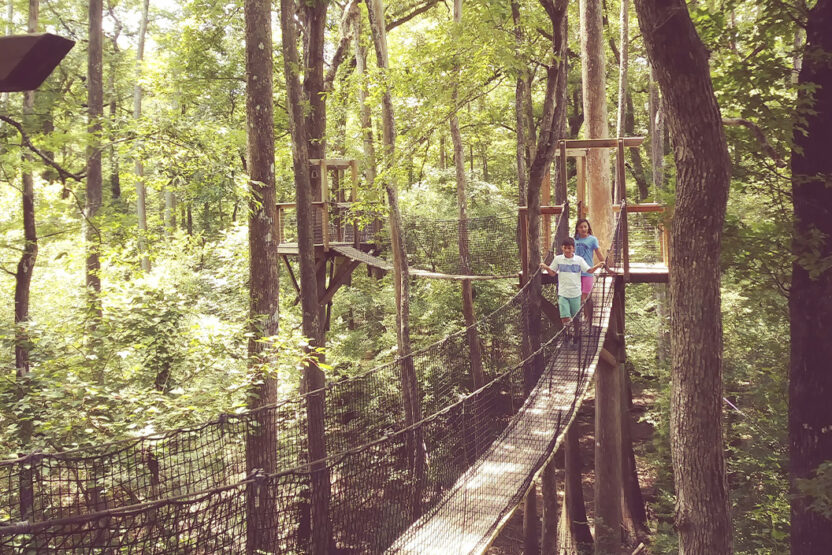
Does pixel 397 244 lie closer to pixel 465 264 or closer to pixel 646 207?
pixel 465 264

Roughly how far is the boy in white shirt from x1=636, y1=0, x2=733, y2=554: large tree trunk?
172 cm

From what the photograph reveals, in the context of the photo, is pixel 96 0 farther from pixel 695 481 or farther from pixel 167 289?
pixel 695 481

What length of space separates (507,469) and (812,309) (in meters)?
2.31

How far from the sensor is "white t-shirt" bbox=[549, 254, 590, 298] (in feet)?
16.7

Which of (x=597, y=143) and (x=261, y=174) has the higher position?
(x=597, y=143)

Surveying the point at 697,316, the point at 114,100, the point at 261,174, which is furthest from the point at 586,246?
the point at 114,100

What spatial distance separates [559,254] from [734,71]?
209 centimetres

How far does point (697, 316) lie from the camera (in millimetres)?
3227

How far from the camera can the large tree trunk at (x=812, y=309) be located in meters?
3.87

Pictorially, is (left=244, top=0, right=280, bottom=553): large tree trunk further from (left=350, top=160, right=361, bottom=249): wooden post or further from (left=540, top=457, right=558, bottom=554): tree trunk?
(left=350, top=160, right=361, bottom=249): wooden post

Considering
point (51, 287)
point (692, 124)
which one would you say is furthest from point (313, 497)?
point (51, 287)

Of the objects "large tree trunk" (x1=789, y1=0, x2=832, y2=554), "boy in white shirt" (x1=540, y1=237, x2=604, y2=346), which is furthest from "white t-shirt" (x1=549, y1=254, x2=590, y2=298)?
"large tree trunk" (x1=789, y1=0, x2=832, y2=554)

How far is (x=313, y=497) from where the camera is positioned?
3.19 meters

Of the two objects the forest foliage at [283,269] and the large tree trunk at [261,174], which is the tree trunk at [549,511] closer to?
the forest foliage at [283,269]
